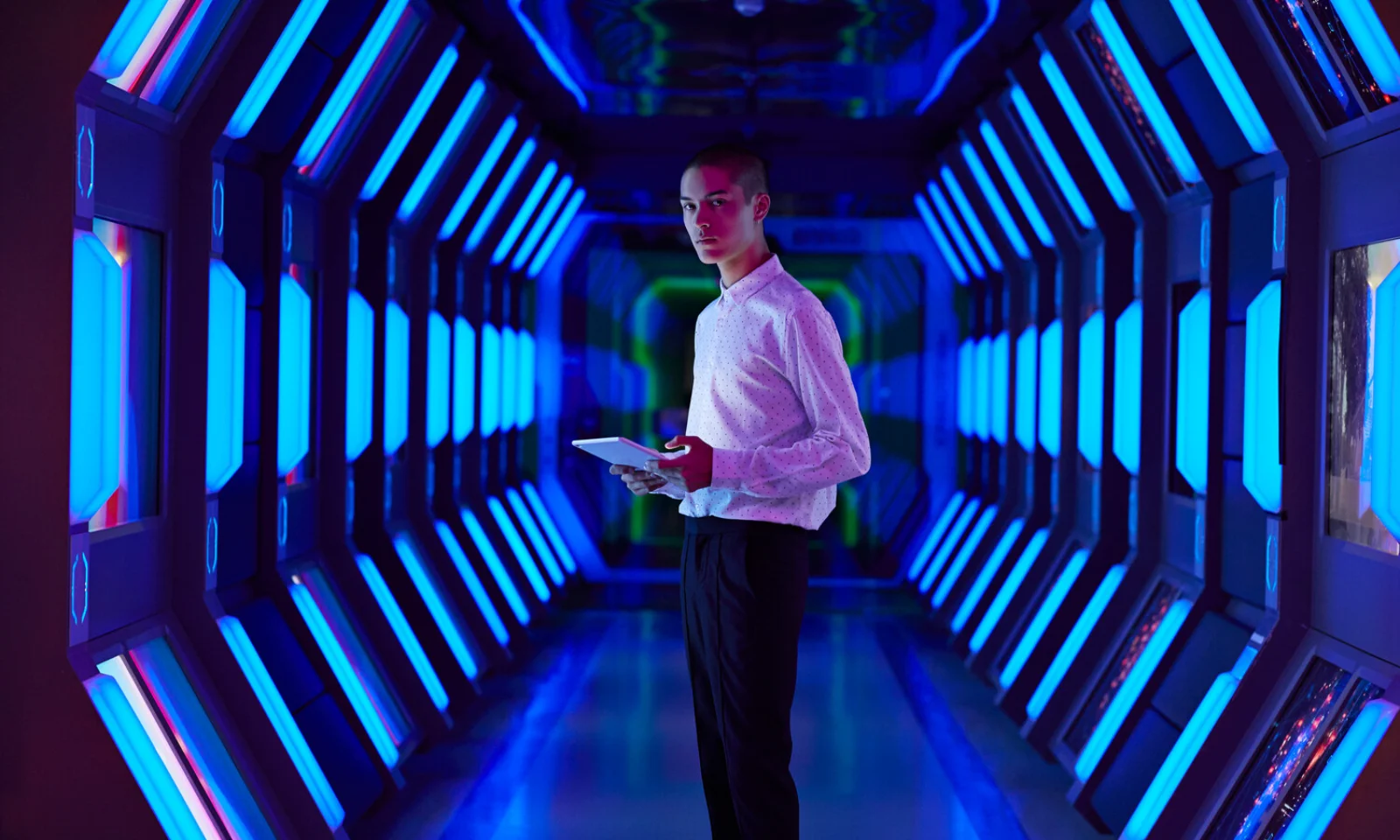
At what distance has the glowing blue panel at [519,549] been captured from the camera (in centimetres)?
668

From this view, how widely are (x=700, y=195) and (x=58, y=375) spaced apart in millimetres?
1157

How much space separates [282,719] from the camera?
3076 millimetres

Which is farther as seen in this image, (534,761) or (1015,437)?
(1015,437)

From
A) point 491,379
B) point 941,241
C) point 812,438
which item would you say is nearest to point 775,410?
point 812,438

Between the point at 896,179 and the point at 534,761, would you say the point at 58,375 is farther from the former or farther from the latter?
the point at 896,179

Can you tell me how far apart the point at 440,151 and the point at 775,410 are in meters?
2.91

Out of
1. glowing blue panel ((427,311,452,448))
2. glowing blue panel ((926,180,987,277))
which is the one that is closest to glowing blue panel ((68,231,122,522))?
glowing blue panel ((427,311,452,448))

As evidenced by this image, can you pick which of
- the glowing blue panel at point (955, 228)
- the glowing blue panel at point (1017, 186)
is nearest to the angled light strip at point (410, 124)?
the glowing blue panel at point (1017, 186)

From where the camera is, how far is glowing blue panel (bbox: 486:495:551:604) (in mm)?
6684

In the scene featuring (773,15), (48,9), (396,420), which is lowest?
(396,420)

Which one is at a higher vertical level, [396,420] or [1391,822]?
[1391,822]

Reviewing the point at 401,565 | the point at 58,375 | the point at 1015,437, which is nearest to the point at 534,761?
the point at 401,565

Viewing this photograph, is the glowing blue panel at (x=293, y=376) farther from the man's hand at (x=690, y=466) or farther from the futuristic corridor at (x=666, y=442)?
the man's hand at (x=690, y=466)

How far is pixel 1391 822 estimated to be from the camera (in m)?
2.23
